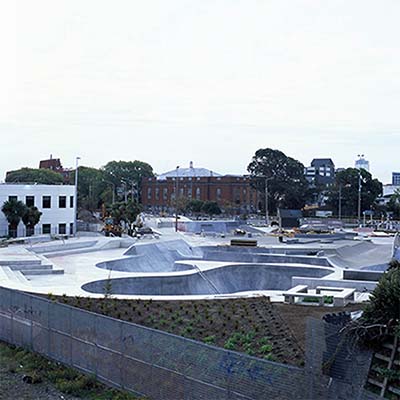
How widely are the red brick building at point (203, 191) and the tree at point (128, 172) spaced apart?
3.93m

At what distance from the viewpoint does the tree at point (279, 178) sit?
10588 centimetres

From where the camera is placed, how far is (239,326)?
15.9 m

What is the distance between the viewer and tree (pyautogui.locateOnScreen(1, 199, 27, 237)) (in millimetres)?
47594

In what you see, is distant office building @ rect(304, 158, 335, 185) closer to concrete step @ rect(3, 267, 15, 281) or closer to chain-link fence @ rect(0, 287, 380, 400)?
concrete step @ rect(3, 267, 15, 281)

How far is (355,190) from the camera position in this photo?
102500mm

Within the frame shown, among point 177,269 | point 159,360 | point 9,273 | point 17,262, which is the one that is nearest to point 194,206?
point 177,269

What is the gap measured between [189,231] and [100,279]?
41.6m

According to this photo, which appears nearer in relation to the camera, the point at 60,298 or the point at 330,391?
the point at 330,391

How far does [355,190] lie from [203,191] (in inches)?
1151

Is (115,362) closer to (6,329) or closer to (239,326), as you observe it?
(239,326)

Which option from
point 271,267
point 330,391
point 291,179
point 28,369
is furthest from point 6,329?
point 291,179

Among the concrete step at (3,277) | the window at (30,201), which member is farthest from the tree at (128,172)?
the concrete step at (3,277)

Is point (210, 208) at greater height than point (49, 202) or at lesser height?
lesser

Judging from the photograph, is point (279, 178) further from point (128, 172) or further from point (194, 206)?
point (128, 172)
